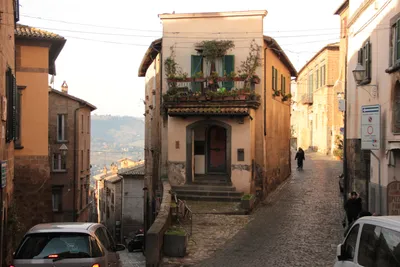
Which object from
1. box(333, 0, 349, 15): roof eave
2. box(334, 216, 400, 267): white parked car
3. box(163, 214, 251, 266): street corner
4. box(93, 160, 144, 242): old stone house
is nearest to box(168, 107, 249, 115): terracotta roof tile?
box(163, 214, 251, 266): street corner

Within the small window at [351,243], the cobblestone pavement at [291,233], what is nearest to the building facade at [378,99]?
the cobblestone pavement at [291,233]

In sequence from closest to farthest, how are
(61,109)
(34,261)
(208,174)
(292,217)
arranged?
(34,261)
(292,217)
(208,174)
(61,109)

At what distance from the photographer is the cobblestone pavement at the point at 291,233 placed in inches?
490

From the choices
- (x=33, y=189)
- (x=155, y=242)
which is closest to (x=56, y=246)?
(x=155, y=242)

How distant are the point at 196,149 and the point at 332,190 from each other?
7.20 m

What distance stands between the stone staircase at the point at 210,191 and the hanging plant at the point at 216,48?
5186 millimetres

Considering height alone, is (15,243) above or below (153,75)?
below

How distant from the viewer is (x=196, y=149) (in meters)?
22.2

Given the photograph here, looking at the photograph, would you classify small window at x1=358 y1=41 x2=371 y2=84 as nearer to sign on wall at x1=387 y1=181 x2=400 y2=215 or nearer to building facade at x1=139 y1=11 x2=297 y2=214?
sign on wall at x1=387 y1=181 x2=400 y2=215

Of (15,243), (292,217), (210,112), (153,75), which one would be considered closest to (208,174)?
(210,112)

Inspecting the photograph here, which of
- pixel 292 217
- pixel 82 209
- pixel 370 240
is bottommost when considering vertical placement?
pixel 82 209

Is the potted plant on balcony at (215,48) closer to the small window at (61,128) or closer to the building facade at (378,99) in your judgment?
the building facade at (378,99)

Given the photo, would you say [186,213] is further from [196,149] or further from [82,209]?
[82,209]

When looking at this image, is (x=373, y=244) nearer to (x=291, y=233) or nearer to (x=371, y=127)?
(x=371, y=127)
